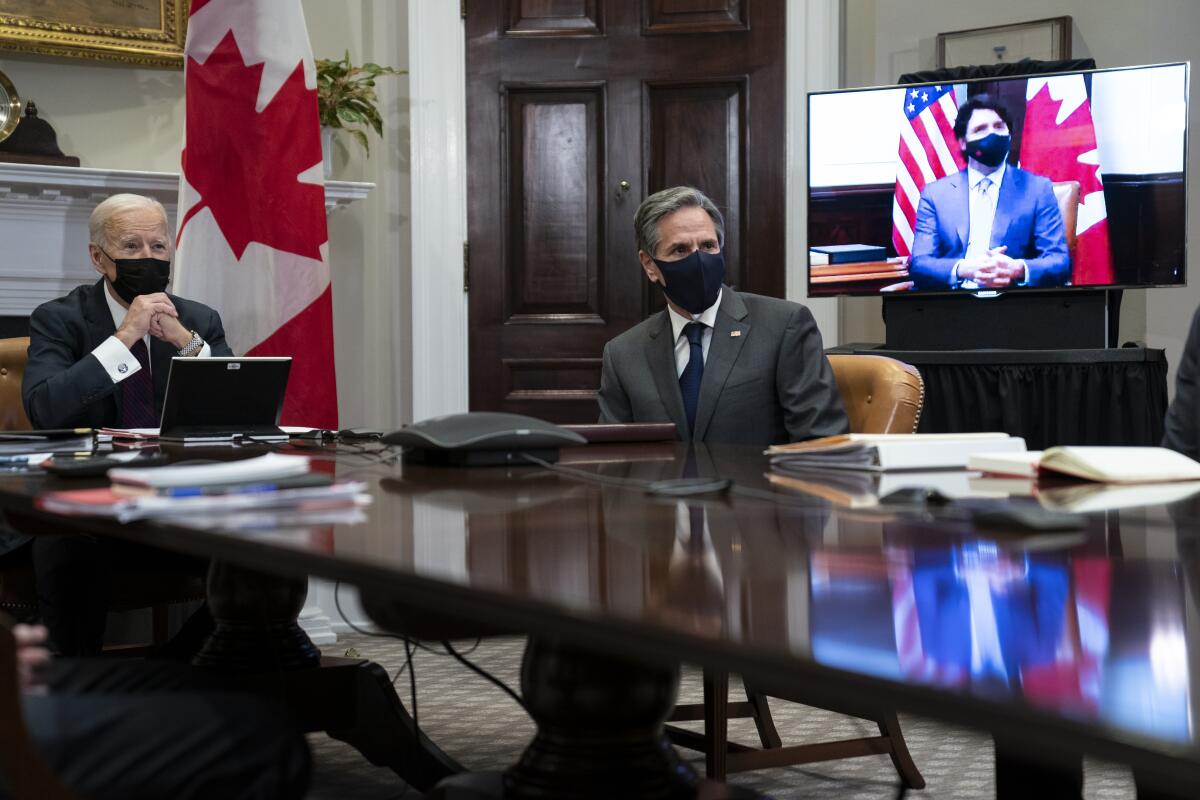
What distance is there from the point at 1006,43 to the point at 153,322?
9.48ft

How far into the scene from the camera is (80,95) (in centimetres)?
409

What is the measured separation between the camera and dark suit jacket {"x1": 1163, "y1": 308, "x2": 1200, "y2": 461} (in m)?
2.09

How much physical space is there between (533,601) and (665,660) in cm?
11

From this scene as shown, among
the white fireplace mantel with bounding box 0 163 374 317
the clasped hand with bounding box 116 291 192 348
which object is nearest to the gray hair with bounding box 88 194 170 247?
the clasped hand with bounding box 116 291 192 348

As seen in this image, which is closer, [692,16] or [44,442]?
[44,442]

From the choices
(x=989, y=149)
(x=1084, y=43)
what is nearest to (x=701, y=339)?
(x=989, y=149)

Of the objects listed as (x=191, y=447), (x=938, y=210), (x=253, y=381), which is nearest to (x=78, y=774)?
(x=191, y=447)

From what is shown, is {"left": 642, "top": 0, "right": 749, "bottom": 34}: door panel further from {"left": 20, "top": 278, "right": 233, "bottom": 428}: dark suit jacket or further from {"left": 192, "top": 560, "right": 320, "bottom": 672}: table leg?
{"left": 192, "top": 560, "right": 320, "bottom": 672}: table leg

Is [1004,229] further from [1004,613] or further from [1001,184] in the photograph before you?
[1004,613]

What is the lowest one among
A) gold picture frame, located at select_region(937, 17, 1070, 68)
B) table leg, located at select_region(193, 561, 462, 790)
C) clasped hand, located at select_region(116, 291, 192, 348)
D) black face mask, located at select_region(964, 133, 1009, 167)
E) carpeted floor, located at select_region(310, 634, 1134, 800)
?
carpeted floor, located at select_region(310, 634, 1134, 800)

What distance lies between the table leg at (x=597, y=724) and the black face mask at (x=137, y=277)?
2005mm

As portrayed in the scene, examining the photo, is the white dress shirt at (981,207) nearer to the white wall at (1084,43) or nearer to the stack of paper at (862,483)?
the white wall at (1084,43)

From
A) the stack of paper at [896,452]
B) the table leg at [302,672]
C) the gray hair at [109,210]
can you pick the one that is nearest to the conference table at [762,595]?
the stack of paper at [896,452]

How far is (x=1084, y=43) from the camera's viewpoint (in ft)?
13.8
